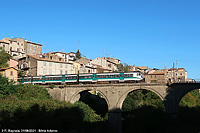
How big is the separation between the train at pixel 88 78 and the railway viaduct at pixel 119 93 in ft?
10.4

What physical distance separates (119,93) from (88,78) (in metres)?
9.46

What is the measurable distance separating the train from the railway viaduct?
10.4 ft

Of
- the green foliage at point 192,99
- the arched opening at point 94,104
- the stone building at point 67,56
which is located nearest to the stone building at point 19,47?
the stone building at point 67,56

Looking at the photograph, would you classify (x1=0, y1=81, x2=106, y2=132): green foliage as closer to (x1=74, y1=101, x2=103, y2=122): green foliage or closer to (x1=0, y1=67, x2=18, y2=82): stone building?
(x1=74, y1=101, x2=103, y2=122): green foliage

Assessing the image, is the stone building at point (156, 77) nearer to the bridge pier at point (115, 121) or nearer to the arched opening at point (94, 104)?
the arched opening at point (94, 104)

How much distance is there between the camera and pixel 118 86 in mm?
40969

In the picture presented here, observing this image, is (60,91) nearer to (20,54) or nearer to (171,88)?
(171,88)

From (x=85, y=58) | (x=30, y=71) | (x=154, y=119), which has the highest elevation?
(x=85, y=58)

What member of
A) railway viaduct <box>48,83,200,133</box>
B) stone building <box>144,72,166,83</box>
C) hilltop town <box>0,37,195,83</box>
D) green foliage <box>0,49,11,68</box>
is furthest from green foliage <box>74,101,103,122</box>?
stone building <box>144,72,166,83</box>

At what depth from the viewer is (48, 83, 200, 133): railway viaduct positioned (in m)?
37.1

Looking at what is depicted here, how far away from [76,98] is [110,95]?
8.24 meters

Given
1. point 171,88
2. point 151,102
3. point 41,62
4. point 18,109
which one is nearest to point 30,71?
point 41,62

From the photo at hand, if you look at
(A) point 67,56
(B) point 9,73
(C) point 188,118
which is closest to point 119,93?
(C) point 188,118

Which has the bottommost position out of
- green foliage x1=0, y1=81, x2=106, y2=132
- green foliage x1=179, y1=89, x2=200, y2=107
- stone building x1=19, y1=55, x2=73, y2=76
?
green foliage x1=179, y1=89, x2=200, y2=107
